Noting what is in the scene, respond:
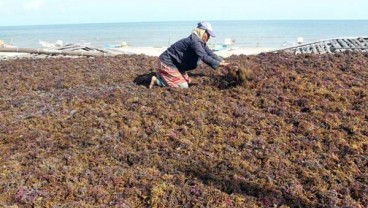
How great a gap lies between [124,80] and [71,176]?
4.08 m

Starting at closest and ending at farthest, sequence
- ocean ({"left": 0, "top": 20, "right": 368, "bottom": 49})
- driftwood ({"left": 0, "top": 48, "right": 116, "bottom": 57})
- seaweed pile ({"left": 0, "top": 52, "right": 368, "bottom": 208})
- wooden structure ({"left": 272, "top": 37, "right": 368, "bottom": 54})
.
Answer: seaweed pile ({"left": 0, "top": 52, "right": 368, "bottom": 208}), wooden structure ({"left": 272, "top": 37, "right": 368, "bottom": 54}), driftwood ({"left": 0, "top": 48, "right": 116, "bottom": 57}), ocean ({"left": 0, "top": 20, "right": 368, "bottom": 49})

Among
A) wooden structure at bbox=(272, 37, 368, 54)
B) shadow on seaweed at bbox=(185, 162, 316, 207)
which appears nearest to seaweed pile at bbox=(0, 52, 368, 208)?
shadow on seaweed at bbox=(185, 162, 316, 207)

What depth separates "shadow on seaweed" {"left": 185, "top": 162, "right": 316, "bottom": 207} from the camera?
12.3ft

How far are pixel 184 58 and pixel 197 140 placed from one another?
244cm

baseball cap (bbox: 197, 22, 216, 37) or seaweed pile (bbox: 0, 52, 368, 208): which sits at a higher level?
baseball cap (bbox: 197, 22, 216, 37)

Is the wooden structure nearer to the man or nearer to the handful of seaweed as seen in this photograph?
the handful of seaweed

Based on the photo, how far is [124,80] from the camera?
26.5ft

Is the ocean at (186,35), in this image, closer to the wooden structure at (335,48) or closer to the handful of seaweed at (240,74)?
the wooden structure at (335,48)

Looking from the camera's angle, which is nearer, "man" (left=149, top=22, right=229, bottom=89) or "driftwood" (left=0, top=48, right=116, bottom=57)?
"man" (left=149, top=22, right=229, bottom=89)

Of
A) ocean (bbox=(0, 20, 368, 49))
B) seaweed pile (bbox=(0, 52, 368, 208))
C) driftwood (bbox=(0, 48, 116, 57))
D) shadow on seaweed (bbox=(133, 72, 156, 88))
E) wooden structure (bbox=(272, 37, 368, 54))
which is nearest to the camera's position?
seaweed pile (bbox=(0, 52, 368, 208))

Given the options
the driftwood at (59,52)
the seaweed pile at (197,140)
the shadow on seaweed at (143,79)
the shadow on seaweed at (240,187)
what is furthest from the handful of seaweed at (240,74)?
the driftwood at (59,52)

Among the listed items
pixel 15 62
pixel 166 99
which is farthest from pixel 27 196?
pixel 15 62

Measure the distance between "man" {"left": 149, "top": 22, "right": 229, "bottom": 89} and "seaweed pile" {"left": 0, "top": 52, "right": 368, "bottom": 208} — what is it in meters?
0.27

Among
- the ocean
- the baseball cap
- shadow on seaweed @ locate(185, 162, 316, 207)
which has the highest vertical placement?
the baseball cap
